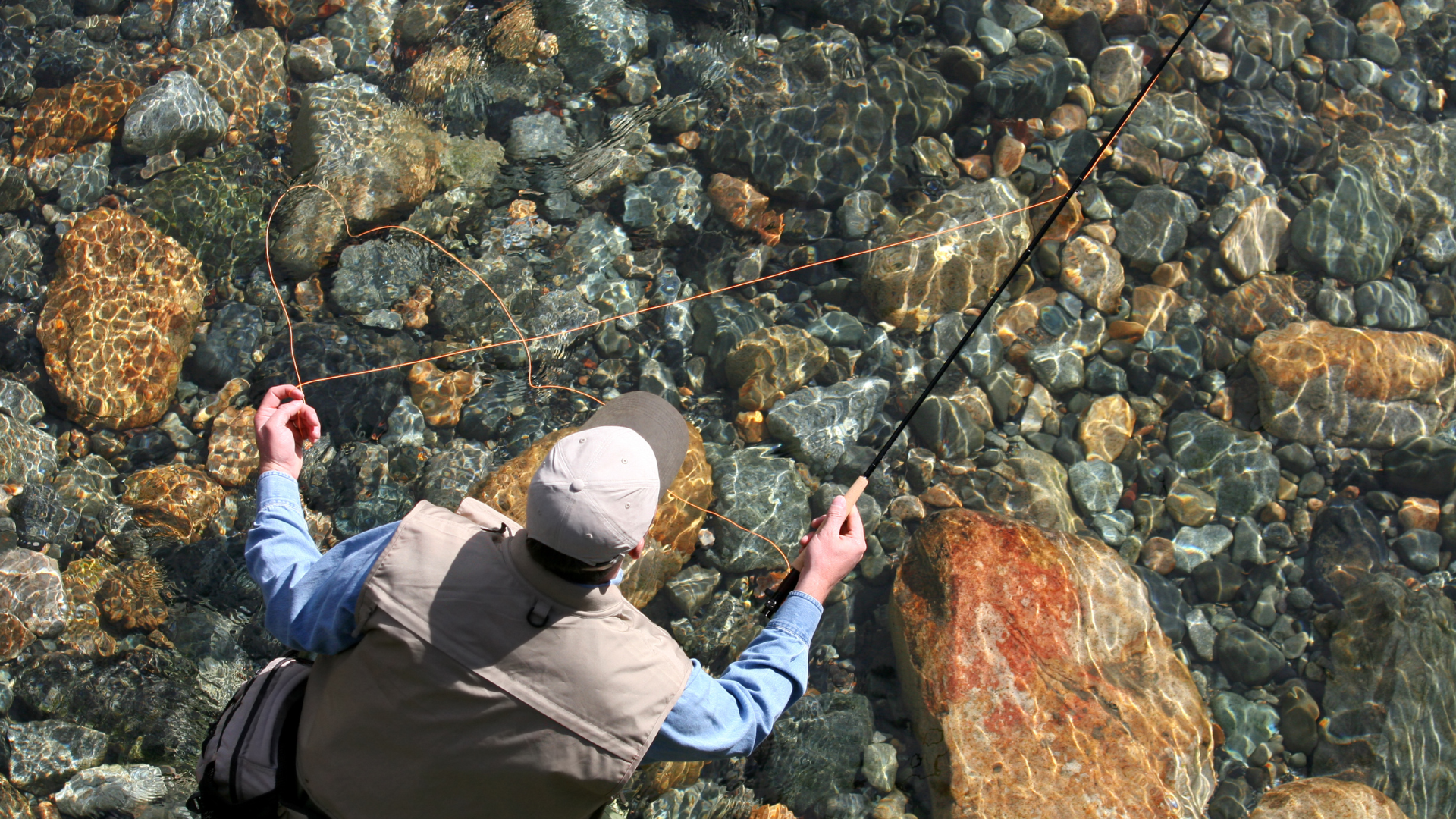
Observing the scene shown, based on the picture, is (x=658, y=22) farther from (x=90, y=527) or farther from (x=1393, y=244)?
(x=1393, y=244)

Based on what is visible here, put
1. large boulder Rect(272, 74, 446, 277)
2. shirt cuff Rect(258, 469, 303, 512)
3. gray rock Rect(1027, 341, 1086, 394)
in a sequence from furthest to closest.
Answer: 1. gray rock Rect(1027, 341, 1086, 394)
2. large boulder Rect(272, 74, 446, 277)
3. shirt cuff Rect(258, 469, 303, 512)

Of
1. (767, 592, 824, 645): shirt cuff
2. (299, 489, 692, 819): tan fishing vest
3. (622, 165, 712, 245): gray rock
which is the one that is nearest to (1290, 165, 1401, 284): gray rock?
(622, 165, 712, 245): gray rock

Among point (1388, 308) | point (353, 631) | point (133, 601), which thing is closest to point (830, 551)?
point (353, 631)

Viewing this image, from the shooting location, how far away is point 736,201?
585 cm

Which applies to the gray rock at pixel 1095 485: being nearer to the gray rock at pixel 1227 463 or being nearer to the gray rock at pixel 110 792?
the gray rock at pixel 1227 463

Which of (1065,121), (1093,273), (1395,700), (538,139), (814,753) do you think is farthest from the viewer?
(1065,121)

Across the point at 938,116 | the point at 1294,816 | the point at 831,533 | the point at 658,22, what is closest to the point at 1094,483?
the point at 1294,816

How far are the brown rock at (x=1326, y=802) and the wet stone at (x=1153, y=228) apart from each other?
317 centimetres

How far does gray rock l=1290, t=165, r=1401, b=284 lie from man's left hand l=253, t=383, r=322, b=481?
20.4 ft

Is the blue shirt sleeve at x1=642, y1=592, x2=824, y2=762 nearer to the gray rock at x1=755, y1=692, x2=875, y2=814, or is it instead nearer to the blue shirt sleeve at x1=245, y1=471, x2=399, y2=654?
the blue shirt sleeve at x1=245, y1=471, x2=399, y2=654

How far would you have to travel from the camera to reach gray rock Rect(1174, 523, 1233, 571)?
5.29 meters

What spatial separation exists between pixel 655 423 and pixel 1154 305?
3.84m

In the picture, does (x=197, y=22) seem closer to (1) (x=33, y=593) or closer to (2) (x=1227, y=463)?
(1) (x=33, y=593)

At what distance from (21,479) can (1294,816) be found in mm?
6602
